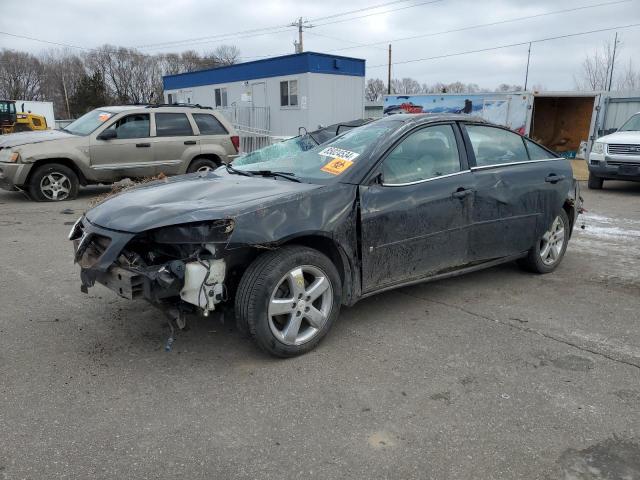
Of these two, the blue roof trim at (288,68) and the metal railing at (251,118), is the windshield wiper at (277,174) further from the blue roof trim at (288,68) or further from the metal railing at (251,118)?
the metal railing at (251,118)

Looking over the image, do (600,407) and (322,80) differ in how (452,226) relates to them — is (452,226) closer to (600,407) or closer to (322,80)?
(600,407)

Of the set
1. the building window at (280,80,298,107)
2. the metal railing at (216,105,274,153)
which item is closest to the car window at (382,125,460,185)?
the building window at (280,80,298,107)

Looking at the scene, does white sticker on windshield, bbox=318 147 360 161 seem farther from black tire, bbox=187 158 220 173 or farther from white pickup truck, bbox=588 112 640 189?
white pickup truck, bbox=588 112 640 189

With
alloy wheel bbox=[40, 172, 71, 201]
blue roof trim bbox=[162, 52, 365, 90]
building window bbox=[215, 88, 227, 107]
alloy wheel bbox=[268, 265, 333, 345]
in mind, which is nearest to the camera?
alloy wheel bbox=[268, 265, 333, 345]

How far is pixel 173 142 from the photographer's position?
10.1 m

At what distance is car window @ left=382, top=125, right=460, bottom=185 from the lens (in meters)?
3.92

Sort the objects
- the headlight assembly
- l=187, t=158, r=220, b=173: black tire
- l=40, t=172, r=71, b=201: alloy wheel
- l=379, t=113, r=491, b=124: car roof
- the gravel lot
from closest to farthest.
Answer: the gravel lot
l=379, t=113, r=491, b=124: car roof
l=40, t=172, r=71, b=201: alloy wheel
l=187, t=158, r=220, b=173: black tire
the headlight assembly

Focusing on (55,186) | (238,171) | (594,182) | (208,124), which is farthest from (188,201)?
(594,182)

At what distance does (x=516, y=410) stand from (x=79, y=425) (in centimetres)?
235

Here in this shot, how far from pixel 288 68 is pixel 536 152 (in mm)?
17918

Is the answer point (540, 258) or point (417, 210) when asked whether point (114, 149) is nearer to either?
point (417, 210)

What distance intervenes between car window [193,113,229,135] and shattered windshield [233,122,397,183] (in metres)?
6.41

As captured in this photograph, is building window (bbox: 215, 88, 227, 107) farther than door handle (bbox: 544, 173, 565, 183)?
Yes

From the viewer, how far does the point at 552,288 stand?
4945mm
